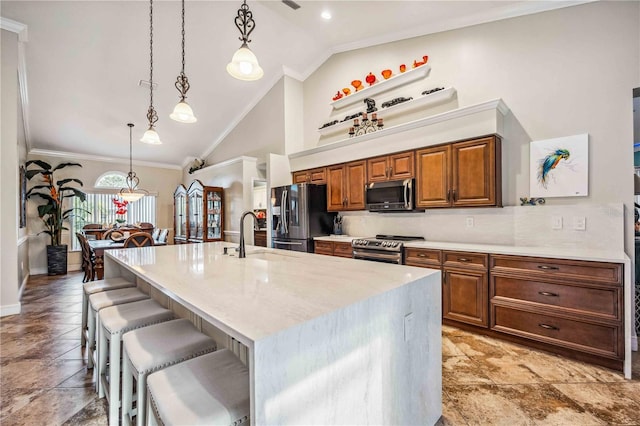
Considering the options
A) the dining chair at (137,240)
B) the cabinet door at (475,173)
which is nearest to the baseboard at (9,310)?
the dining chair at (137,240)

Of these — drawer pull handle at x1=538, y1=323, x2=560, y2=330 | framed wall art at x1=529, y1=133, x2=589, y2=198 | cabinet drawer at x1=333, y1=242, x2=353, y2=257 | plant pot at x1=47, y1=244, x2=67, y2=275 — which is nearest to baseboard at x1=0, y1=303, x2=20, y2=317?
plant pot at x1=47, y1=244, x2=67, y2=275

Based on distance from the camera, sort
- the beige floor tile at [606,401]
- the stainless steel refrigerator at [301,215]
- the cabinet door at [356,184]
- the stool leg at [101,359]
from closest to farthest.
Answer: the beige floor tile at [606,401] → the stool leg at [101,359] → the cabinet door at [356,184] → the stainless steel refrigerator at [301,215]

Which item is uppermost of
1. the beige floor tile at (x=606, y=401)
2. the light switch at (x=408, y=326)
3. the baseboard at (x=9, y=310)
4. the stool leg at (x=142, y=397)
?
the light switch at (x=408, y=326)

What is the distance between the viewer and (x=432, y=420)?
1554mm

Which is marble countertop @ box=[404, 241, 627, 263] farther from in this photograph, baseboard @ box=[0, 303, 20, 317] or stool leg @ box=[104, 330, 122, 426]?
baseboard @ box=[0, 303, 20, 317]

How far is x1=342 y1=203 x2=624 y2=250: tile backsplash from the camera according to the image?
2600 millimetres

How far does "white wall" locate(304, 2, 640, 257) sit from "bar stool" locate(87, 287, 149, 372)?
3.24 meters

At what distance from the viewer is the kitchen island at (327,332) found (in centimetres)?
83

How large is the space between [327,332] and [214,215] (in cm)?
588

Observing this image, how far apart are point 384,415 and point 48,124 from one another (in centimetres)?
751

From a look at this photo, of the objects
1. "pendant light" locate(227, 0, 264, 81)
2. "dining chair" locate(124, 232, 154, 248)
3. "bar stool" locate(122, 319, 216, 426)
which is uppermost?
"pendant light" locate(227, 0, 264, 81)

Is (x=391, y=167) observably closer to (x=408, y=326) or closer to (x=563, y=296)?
(x=563, y=296)

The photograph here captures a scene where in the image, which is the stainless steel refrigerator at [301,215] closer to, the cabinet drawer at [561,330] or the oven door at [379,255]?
the oven door at [379,255]

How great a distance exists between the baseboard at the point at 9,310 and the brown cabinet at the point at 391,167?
471 centimetres
